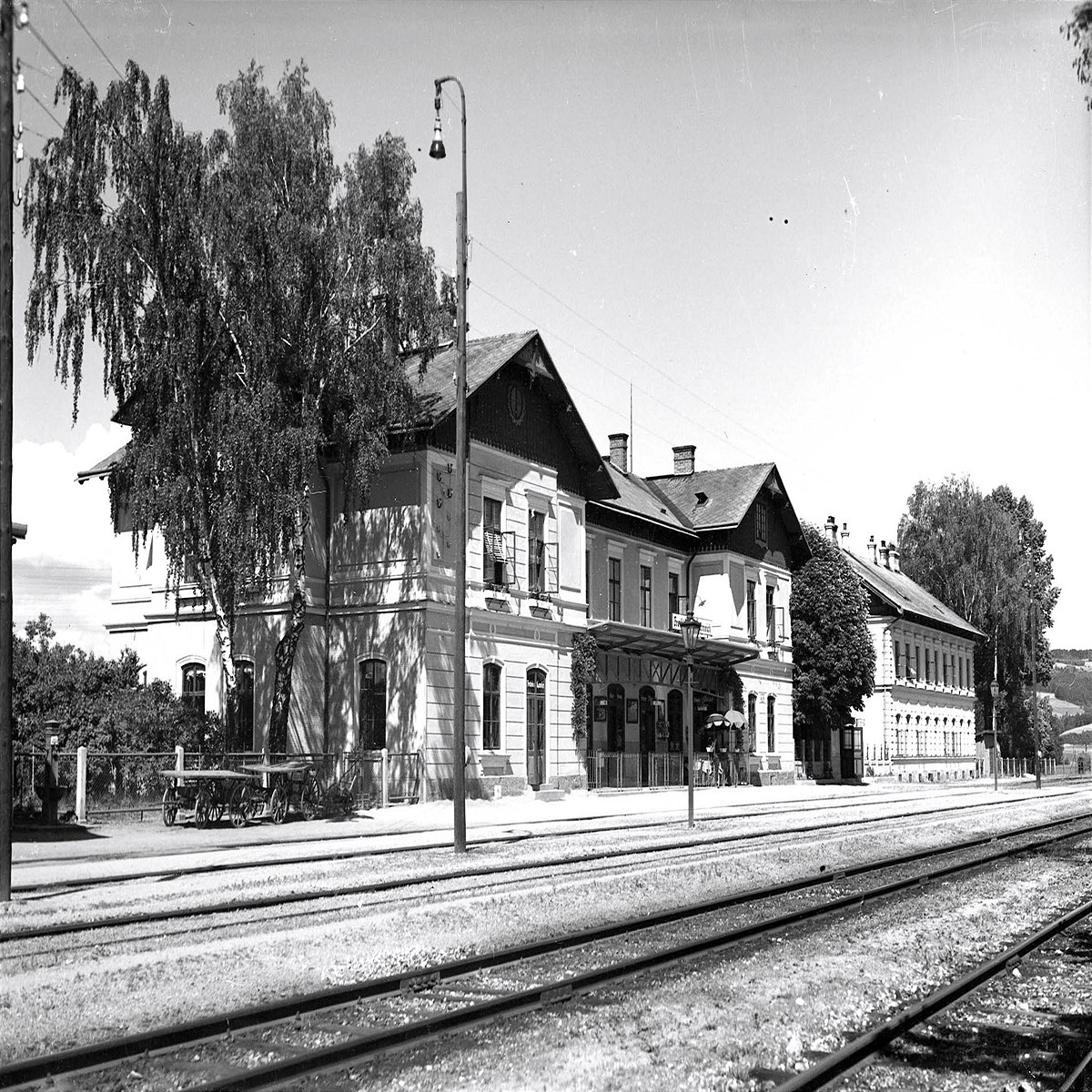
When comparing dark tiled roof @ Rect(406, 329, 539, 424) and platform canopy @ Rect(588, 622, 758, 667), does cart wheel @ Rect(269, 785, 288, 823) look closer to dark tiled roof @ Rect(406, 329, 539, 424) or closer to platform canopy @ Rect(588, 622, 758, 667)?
dark tiled roof @ Rect(406, 329, 539, 424)

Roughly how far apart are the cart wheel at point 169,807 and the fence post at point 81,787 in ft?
4.47

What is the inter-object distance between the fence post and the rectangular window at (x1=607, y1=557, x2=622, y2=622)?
20385 mm

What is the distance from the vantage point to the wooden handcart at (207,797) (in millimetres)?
23125

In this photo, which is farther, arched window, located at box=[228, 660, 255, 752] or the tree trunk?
arched window, located at box=[228, 660, 255, 752]

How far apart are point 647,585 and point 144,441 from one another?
2095 centimetres

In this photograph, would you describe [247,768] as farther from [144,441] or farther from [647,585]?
[647,585]

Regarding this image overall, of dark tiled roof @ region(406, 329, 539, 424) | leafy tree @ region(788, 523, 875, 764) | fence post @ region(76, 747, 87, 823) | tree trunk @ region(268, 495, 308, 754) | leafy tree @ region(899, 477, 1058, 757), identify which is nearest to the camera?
fence post @ region(76, 747, 87, 823)

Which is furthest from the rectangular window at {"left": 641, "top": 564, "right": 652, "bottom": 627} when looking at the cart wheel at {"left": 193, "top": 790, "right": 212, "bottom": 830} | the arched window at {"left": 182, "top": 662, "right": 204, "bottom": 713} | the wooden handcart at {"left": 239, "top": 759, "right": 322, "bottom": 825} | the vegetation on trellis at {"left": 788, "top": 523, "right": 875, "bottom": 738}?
the cart wheel at {"left": 193, "top": 790, "right": 212, "bottom": 830}

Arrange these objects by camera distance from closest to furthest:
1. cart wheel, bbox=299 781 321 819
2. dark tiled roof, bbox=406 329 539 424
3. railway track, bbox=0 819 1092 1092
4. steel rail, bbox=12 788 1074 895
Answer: railway track, bbox=0 819 1092 1092
steel rail, bbox=12 788 1074 895
cart wheel, bbox=299 781 321 819
dark tiled roof, bbox=406 329 539 424

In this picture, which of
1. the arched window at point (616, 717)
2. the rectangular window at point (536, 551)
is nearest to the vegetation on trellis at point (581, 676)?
the rectangular window at point (536, 551)

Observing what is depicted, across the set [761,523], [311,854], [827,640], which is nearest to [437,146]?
[311,854]

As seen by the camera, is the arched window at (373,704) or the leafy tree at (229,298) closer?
the leafy tree at (229,298)

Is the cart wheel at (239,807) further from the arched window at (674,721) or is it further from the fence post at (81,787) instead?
the arched window at (674,721)

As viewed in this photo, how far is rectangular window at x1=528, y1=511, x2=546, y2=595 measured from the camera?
Answer: 34000 millimetres
